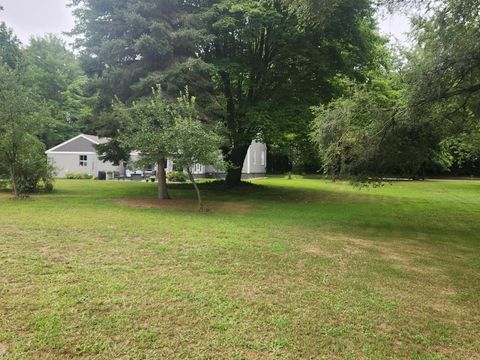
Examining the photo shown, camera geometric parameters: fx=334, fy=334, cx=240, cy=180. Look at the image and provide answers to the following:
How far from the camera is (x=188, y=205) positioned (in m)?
13.9

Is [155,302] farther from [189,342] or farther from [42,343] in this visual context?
[42,343]

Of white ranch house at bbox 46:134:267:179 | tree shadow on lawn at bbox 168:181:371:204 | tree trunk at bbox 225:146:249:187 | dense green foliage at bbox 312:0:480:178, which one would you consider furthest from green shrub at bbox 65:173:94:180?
dense green foliage at bbox 312:0:480:178

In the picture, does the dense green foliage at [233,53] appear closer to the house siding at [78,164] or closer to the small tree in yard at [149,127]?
the small tree in yard at [149,127]

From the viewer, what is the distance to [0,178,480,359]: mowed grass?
3.37m

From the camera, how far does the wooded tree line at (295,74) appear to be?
833cm

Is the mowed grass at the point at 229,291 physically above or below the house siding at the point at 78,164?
below

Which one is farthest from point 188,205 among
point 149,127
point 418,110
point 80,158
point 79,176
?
point 80,158

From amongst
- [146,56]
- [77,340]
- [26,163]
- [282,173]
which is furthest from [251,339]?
[282,173]

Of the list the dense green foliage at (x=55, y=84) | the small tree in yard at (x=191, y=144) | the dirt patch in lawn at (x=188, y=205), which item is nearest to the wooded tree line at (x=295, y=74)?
the small tree in yard at (x=191, y=144)

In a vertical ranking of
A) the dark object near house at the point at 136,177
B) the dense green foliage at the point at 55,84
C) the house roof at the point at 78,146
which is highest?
the dense green foliage at the point at 55,84

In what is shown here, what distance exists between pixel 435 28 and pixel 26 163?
16.8m

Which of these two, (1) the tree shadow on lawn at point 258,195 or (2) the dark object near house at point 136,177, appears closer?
(1) the tree shadow on lawn at point 258,195

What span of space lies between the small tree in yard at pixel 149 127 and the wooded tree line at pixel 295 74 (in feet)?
1.08

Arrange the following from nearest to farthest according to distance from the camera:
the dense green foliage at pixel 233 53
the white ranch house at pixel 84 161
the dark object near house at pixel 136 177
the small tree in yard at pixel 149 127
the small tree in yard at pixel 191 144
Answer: the small tree in yard at pixel 191 144 < the small tree in yard at pixel 149 127 < the dense green foliage at pixel 233 53 < the dark object near house at pixel 136 177 < the white ranch house at pixel 84 161
